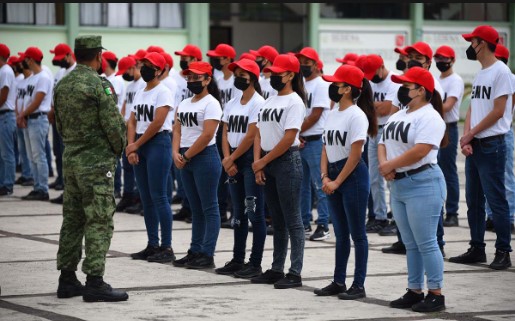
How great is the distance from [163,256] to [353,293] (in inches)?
106

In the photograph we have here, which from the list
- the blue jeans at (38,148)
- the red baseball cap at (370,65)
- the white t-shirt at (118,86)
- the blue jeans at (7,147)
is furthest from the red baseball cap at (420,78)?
the blue jeans at (7,147)

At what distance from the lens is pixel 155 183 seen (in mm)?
11242

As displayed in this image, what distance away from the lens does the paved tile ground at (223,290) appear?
850 cm

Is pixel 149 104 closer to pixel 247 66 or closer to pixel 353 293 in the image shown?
pixel 247 66

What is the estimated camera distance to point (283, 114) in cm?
983

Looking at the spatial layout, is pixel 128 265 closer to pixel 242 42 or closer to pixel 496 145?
pixel 496 145

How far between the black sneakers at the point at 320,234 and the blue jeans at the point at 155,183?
2232 mm

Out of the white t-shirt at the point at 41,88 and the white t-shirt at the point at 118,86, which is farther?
the white t-shirt at the point at 41,88

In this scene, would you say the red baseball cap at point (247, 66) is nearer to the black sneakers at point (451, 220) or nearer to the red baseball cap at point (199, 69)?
the red baseball cap at point (199, 69)

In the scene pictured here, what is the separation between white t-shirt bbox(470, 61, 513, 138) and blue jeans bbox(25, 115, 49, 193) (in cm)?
801

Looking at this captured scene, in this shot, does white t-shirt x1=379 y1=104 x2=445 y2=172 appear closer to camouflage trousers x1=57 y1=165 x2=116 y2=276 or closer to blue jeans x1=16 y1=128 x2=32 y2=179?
camouflage trousers x1=57 y1=165 x2=116 y2=276

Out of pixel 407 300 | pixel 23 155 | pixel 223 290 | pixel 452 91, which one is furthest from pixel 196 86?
pixel 23 155

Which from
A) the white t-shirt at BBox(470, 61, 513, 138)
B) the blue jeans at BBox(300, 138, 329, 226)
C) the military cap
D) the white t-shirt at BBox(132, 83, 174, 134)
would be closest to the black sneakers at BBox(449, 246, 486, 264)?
the white t-shirt at BBox(470, 61, 513, 138)

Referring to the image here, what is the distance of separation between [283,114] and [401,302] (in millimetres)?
2010
